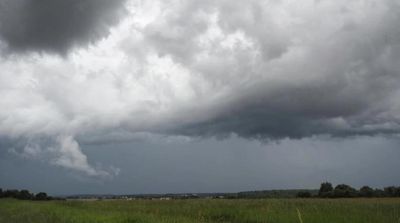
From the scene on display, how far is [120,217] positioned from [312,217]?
1068 cm

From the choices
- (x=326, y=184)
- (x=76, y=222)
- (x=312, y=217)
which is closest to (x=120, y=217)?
(x=76, y=222)

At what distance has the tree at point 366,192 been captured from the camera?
3115 inches

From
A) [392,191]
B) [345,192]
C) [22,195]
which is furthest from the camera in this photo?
[22,195]

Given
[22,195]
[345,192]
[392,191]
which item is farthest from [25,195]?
[392,191]

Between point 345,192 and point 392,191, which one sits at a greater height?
point 392,191

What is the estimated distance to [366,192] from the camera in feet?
265

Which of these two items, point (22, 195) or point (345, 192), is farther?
point (22, 195)

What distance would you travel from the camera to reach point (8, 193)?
134m

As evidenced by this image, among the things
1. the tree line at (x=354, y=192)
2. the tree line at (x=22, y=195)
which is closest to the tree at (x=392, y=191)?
the tree line at (x=354, y=192)

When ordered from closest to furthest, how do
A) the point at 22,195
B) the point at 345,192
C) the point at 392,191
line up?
1. the point at 345,192
2. the point at 392,191
3. the point at 22,195

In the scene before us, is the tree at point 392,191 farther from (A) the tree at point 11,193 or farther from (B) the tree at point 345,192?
(A) the tree at point 11,193

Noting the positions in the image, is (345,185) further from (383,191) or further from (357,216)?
(357,216)

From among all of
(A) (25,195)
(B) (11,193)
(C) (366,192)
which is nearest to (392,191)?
(C) (366,192)

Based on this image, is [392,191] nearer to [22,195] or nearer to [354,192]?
[354,192]
